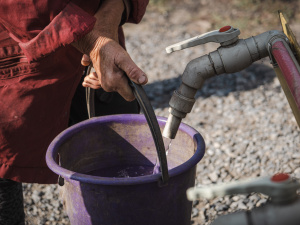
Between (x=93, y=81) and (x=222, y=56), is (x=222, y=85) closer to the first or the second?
(x=93, y=81)

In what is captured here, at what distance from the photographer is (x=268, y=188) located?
74 centimetres

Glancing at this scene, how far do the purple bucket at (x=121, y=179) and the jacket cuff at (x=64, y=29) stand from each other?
347 mm

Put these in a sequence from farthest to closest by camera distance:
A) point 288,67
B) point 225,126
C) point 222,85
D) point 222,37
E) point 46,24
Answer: point 222,85, point 225,126, point 46,24, point 222,37, point 288,67

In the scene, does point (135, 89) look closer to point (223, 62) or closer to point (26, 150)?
point (223, 62)

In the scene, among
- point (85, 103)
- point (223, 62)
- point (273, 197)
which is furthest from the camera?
point (85, 103)

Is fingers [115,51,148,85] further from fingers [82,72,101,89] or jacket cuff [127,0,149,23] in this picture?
jacket cuff [127,0,149,23]

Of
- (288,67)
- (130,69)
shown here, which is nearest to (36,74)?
(130,69)

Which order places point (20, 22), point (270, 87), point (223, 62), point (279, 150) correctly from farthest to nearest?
point (270, 87), point (279, 150), point (20, 22), point (223, 62)

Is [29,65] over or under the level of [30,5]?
under

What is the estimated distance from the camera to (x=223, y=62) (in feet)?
4.26

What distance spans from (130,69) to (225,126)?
1.84 meters

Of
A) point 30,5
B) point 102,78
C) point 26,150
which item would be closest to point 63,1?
point 30,5

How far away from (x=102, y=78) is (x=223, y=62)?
378mm

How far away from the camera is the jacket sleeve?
1365 mm
